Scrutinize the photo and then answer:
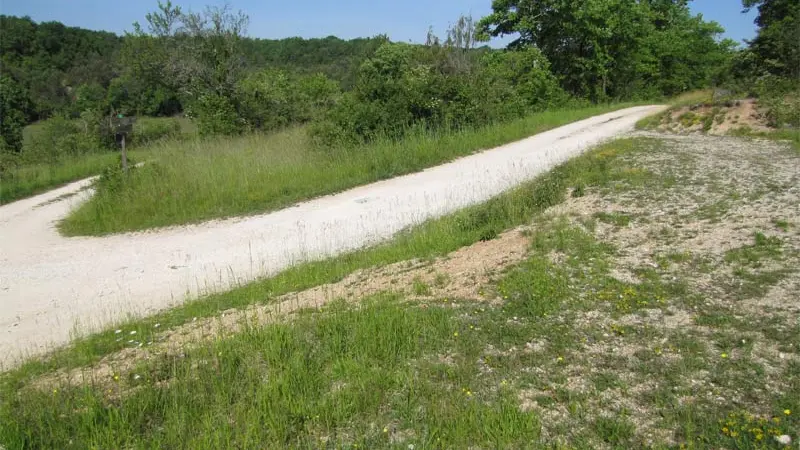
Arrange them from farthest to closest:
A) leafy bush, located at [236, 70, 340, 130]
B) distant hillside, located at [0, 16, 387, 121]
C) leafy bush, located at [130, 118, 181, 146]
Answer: distant hillside, located at [0, 16, 387, 121] < leafy bush, located at [130, 118, 181, 146] < leafy bush, located at [236, 70, 340, 130]

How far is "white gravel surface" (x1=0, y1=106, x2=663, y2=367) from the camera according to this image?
21.1 feet

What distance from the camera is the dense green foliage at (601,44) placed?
114ft

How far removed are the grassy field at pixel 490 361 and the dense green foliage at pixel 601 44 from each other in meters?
31.4

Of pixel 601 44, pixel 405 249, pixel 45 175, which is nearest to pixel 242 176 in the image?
pixel 405 249

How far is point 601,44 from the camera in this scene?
36531mm

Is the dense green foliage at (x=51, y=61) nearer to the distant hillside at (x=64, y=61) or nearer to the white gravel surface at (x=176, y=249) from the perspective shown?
the distant hillside at (x=64, y=61)

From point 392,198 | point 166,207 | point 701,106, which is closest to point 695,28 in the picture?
point 701,106

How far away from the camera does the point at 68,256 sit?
879cm

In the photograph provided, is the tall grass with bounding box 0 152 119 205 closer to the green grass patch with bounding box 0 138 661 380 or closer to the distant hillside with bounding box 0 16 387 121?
the green grass patch with bounding box 0 138 661 380

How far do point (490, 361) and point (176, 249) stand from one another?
6.30 meters

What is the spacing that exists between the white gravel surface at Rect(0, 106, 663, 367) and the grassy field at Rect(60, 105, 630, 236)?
49 cm

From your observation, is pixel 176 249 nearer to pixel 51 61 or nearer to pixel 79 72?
pixel 79 72

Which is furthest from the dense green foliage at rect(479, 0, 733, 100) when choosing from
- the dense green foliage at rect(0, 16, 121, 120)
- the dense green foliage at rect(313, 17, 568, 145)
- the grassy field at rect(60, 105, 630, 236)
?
the dense green foliage at rect(0, 16, 121, 120)

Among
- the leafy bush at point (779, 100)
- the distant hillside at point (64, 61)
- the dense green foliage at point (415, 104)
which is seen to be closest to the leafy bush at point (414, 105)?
the dense green foliage at point (415, 104)
